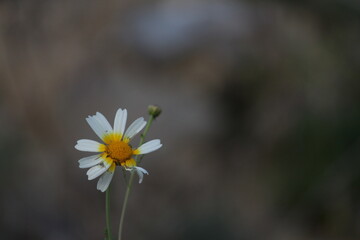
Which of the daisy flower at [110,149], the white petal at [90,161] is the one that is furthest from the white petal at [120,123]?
the white petal at [90,161]

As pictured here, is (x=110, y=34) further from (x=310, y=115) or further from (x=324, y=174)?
(x=324, y=174)

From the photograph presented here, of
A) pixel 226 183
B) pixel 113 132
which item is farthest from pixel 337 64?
pixel 113 132

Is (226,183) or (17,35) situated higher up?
(17,35)

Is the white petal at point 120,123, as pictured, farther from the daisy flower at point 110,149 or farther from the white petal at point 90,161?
the white petal at point 90,161

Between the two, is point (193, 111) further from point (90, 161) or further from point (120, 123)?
point (90, 161)

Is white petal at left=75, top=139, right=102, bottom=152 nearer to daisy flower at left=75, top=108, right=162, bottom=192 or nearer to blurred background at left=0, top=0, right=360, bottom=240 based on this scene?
daisy flower at left=75, top=108, right=162, bottom=192

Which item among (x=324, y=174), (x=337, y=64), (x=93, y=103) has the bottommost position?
(x=324, y=174)

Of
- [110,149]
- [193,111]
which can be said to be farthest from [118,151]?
[193,111]

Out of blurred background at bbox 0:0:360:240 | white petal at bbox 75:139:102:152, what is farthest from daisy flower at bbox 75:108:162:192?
blurred background at bbox 0:0:360:240
